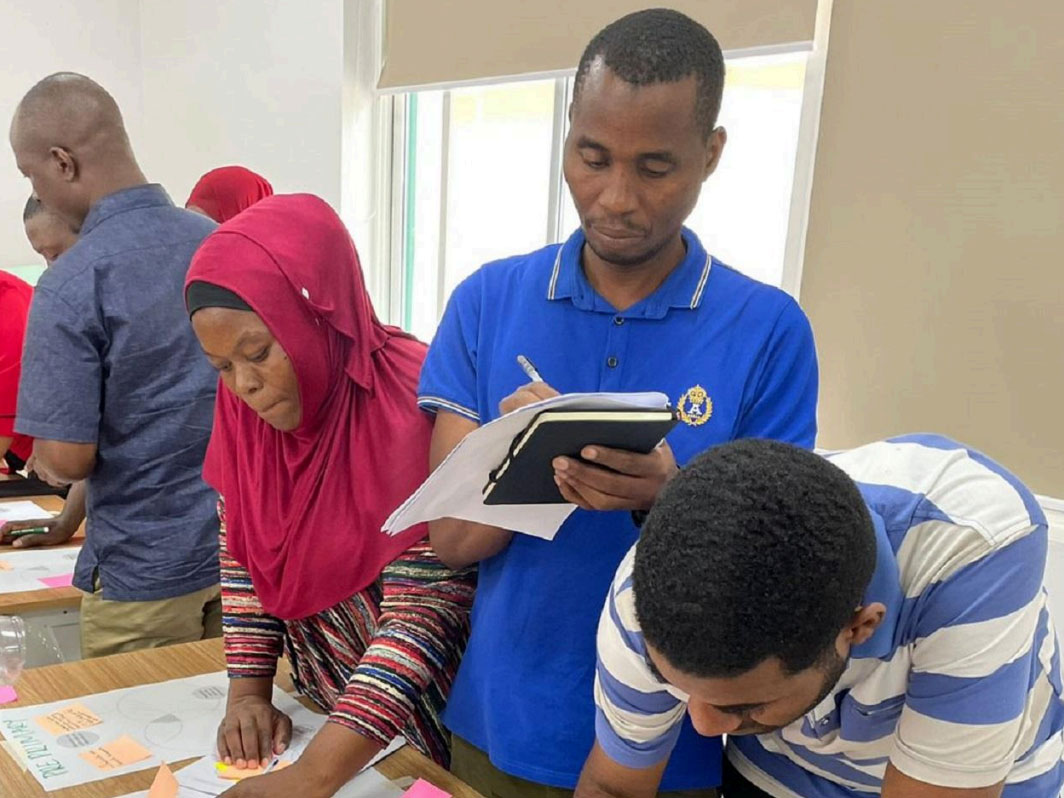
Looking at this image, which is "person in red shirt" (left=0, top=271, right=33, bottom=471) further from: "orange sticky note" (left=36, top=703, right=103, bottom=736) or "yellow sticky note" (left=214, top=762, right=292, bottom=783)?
"yellow sticky note" (left=214, top=762, right=292, bottom=783)

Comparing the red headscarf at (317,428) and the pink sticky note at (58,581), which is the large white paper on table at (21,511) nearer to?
the pink sticky note at (58,581)

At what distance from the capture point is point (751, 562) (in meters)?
0.62

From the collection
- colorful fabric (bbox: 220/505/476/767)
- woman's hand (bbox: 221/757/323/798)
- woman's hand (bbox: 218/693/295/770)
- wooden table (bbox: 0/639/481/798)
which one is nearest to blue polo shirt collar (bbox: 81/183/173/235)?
colorful fabric (bbox: 220/505/476/767)

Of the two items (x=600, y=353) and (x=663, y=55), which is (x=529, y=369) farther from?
(x=663, y=55)

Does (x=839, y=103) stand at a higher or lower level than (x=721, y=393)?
higher

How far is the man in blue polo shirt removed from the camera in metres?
0.97

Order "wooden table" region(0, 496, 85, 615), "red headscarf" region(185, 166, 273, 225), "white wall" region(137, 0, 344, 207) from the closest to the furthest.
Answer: "wooden table" region(0, 496, 85, 615) → "red headscarf" region(185, 166, 273, 225) → "white wall" region(137, 0, 344, 207)

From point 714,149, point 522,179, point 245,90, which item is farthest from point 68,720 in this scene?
point 245,90

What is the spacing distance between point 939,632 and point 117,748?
1012 mm

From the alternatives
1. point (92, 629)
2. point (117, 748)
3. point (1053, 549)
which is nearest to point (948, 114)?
point (1053, 549)

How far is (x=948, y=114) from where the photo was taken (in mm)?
1667

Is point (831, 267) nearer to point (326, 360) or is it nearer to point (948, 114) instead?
point (948, 114)

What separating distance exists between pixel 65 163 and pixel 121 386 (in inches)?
18.0

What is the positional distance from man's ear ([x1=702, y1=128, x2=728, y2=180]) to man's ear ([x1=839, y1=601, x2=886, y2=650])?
0.53m
